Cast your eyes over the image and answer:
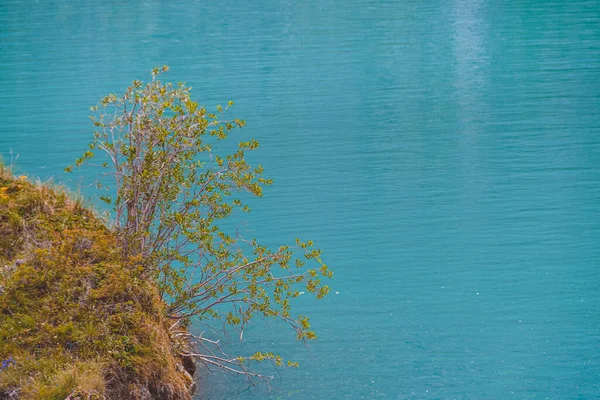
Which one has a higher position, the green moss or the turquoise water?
the turquoise water

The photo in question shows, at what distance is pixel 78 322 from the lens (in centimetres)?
423

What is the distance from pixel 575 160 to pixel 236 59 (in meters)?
7.05

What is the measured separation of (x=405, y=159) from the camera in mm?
9000

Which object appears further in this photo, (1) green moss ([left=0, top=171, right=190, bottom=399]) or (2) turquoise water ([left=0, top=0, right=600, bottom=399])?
(2) turquoise water ([left=0, top=0, right=600, bottom=399])

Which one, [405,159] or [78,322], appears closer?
[78,322]

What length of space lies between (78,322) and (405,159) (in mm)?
5305

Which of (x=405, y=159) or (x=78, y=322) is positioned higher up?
(x=405, y=159)

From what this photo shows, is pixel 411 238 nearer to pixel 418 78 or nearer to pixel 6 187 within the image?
pixel 6 187

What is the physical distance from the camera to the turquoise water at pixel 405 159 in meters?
5.21

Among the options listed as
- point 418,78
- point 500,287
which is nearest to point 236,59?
point 418,78

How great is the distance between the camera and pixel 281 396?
480 centimetres

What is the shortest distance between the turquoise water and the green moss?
717 millimetres

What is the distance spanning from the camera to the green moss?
3.94 metres

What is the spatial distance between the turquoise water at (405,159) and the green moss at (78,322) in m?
0.72
